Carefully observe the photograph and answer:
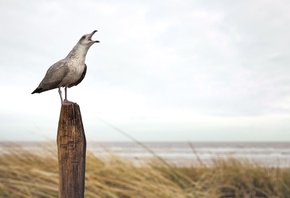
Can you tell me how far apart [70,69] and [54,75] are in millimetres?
97

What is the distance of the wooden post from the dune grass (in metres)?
2.03

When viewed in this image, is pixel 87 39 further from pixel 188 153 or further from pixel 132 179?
pixel 188 153

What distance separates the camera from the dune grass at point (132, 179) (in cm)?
441

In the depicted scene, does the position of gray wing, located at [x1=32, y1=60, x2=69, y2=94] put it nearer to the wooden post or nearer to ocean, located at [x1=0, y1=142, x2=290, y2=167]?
the wooden post

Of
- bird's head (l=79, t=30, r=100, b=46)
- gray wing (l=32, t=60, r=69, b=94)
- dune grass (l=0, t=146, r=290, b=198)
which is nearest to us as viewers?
bird's head (l=79, t=30, r=100, b=46)

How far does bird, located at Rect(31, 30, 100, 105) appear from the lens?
2.09m

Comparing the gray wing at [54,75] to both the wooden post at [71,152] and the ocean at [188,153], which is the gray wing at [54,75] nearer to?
the wooden post at [71,152]

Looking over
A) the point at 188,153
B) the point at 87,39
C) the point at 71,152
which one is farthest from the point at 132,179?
the point at 188,153

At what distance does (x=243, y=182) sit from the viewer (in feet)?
19.6

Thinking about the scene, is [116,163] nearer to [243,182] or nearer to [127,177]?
[127,177]

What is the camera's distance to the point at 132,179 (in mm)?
4676

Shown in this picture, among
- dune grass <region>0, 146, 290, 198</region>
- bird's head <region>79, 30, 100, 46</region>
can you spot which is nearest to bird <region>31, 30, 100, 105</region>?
bird's head <region>79, 30, 100, 46</region>

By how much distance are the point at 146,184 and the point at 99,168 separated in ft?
2.02

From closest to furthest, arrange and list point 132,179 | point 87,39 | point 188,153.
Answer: point 87,39
point 132,179
point 188,153
